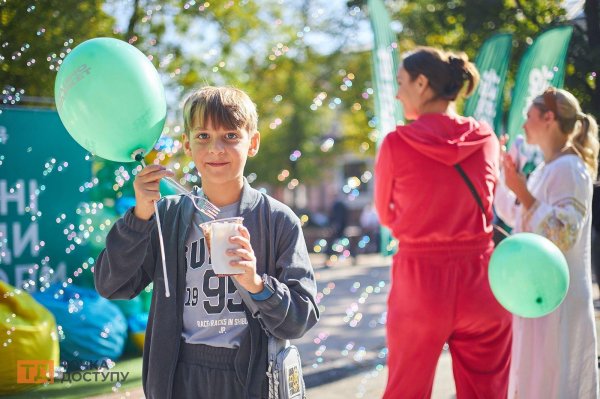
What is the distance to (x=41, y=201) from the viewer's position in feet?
16.4

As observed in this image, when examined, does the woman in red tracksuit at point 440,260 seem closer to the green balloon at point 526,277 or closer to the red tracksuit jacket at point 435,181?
the red tracksuit jacket at point 435,181

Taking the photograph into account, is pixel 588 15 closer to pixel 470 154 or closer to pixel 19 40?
pixel 470 154

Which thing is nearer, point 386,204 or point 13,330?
point 386,204

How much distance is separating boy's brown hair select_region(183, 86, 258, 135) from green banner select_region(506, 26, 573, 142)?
3510mm

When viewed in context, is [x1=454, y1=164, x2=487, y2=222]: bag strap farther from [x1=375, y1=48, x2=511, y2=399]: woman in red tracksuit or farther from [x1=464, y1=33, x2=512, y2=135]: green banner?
[x1=464, y1=33, x2=512, y2=135]: green banner

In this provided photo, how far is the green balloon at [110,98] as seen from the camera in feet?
6.34

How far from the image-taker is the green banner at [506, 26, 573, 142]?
17.2 feet

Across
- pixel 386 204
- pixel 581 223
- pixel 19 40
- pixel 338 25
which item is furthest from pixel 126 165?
pixel 338 25

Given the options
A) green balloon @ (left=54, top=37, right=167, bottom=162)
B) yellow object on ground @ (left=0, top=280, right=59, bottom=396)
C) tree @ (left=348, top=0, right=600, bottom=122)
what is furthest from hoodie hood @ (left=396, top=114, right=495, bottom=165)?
yellow object on ground @ (left=0, top=280, right=59, bottom=396)

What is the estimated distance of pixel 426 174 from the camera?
8.79ft

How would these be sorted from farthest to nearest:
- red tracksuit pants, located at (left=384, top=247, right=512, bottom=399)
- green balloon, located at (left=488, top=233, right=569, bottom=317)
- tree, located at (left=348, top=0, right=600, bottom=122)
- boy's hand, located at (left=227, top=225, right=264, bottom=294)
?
tree, located at (left=348, top=0, right=600, bottom=122) → red tracksuit pants, located at (left=384, top=247, right=512, bottom=399) → green balloon, located at (left=488, top=233, right=569, bottom=317) → boy's hand, located at (left=227, top=225, right=264, bottom=294)

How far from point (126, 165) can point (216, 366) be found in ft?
12.5

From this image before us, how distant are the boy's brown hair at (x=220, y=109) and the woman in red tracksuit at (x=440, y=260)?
0.90m

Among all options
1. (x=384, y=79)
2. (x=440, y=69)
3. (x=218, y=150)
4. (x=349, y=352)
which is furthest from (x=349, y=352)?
(x=218, y=150)
